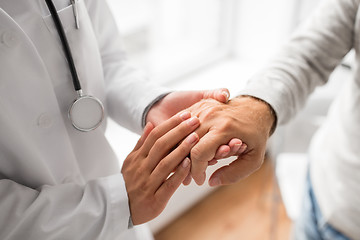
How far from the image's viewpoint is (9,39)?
0.60m

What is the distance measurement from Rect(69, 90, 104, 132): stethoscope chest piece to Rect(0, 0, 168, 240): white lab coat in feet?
0.09

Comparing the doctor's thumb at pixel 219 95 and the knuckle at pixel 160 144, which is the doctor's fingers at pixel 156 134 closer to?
the knuckle at pixel 160 144

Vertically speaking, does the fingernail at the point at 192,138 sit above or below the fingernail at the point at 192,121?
below

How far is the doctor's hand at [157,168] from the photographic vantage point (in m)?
0.72

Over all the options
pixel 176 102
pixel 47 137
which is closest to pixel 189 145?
pixel 176 102

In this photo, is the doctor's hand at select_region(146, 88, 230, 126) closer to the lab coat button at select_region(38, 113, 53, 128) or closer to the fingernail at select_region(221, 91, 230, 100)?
the fingernail at select_region(221, 91, 230, 100)

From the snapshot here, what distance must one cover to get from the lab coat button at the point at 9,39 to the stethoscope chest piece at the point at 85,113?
146mm

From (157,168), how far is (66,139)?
0.18 meters

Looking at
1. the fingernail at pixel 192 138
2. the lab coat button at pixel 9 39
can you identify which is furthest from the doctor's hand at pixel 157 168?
the lab coat button at pixel 9 39

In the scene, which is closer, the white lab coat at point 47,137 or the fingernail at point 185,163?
the white lab coat at point 47,137

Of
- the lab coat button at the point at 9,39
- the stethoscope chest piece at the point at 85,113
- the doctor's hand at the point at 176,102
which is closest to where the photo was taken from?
the lab coat button at the point at 9,39

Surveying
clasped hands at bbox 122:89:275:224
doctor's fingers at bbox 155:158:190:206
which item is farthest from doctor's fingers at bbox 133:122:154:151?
doctor's fingers at bbox 155:158:190:206

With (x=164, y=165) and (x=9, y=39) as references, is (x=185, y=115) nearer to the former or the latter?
(x=164, y=165)

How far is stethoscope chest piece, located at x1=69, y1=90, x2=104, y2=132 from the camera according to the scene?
0.71 meters
